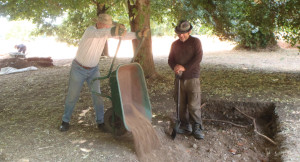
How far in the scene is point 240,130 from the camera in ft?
18.1

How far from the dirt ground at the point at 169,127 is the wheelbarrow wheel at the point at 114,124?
0.12 m

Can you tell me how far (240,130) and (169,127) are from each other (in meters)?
1.52

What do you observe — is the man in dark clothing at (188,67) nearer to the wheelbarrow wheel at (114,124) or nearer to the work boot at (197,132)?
the work boot at (197,132)

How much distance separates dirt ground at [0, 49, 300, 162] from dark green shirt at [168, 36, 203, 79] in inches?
44.9

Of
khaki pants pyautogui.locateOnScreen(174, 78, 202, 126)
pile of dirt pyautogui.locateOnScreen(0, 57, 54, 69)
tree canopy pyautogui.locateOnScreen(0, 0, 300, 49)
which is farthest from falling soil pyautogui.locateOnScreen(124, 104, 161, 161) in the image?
pile of dirt pyautogui.locateOnScreen(0, 57, 54, 69)

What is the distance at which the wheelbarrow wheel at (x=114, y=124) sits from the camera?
436 centimetres

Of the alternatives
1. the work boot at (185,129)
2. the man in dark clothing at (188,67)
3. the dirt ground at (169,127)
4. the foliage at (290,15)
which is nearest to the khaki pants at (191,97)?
the man in dark clothing at (188,67)

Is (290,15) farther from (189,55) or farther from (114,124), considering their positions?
(114,124)

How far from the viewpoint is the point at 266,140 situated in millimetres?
5000

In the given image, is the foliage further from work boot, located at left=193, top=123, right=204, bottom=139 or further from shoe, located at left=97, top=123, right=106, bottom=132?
shoe, located at left=97, top=123, right=106, bottom=132

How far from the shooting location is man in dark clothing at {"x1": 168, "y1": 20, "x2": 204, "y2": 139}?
4.52 meters

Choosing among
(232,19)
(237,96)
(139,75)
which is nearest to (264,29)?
(232,19)

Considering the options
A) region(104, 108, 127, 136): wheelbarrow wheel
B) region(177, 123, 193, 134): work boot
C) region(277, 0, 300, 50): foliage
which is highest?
region(277, 0, 300, 50): foliage

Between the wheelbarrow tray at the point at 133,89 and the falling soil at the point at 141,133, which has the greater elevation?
the wheelbarrow tray at the point at 133,89
